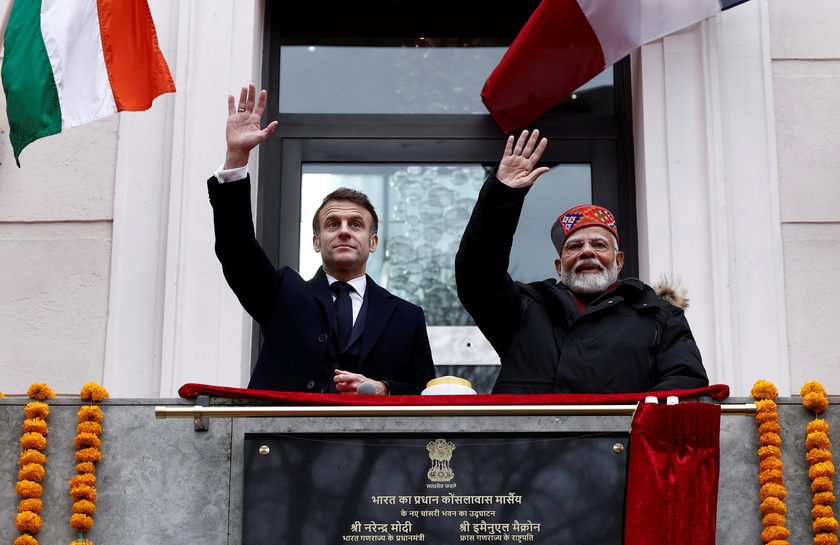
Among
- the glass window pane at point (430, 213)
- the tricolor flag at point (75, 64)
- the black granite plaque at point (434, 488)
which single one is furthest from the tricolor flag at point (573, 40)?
the black granite plaque at point (434, 488)

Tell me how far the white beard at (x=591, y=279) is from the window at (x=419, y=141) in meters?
1.51

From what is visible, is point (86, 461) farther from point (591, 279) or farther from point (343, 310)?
point (591, 279)

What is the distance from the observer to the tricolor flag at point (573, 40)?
282 inches

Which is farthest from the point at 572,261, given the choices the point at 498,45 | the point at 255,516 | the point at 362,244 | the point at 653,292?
the point at 498,45

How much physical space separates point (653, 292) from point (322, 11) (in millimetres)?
3033

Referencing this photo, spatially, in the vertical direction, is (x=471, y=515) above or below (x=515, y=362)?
below

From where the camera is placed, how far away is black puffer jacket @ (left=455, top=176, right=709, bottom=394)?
541 centimetres

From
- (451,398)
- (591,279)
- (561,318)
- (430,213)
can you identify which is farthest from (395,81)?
(451,398)

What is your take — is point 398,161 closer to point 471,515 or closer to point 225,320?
point 225,320

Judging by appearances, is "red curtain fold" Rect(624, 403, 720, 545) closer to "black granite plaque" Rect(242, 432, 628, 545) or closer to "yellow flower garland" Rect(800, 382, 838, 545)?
"black granite plaque" Rect(242, 432, 628, 545)

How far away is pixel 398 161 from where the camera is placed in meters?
7.64

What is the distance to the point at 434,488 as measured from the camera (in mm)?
4973

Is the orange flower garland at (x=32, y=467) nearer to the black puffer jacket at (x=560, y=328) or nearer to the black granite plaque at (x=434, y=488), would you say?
the black granite plaque at (x=434, y=488)

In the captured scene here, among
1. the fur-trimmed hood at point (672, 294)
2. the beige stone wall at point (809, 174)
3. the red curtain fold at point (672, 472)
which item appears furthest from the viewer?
the beige stone wall at point (809, 174)
